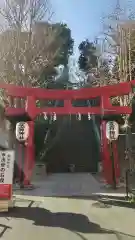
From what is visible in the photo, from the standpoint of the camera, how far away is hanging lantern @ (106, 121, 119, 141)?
14.7 metres

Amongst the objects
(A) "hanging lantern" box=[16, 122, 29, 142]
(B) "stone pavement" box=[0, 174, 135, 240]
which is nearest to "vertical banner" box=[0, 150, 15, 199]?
(B) "stone pavement" box=[0, 174, 135, 240]

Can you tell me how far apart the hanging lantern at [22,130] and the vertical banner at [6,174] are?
5.40 metres

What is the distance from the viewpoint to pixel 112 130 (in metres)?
14.8

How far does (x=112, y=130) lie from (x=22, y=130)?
12.8 ft

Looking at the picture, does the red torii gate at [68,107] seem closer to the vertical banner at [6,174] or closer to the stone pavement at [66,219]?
the stone pavement at [66,219]

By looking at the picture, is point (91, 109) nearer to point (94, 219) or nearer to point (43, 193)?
point (43, 193)

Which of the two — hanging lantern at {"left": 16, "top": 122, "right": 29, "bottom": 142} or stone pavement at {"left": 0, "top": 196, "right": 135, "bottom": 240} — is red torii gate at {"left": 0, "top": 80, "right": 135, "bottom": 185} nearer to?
hanging lantern at {"left": 16, "top": 122, "right": 29, "bottom": 142}

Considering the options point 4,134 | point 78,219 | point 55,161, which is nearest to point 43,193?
point 78,219

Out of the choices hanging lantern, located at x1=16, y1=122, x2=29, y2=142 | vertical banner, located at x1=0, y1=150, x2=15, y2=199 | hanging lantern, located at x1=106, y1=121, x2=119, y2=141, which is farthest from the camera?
hanging lantern, located at x1=16, y1=122, x2=29, y2=142

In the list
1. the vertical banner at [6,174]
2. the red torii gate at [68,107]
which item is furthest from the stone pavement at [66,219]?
the red torii gate at [68,107]

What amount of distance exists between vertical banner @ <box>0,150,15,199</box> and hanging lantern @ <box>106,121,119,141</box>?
6277 millimetres

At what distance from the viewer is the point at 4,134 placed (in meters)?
19.3

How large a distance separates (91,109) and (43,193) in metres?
4.95

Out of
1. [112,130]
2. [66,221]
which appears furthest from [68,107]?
[66,221]
